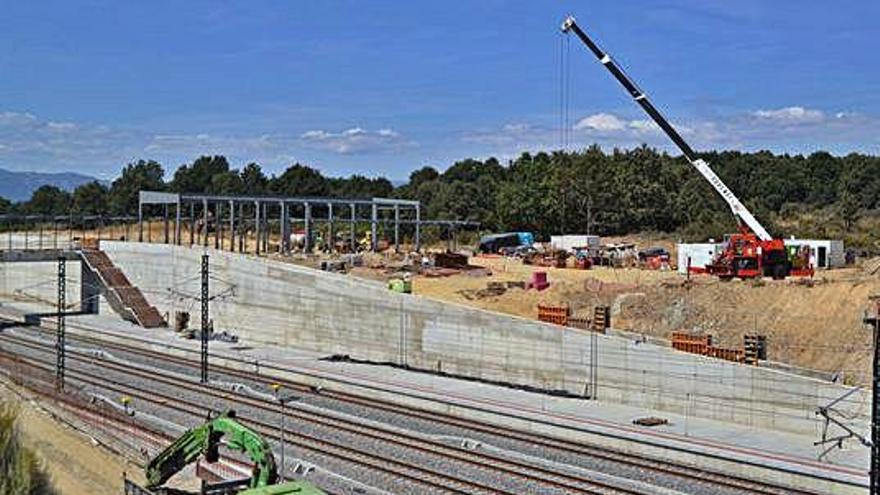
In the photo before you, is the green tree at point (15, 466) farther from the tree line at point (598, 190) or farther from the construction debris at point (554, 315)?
the tree line at point (598, 190)

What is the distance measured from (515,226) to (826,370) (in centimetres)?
5400

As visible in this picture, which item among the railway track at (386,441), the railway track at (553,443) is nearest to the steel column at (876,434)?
the railway track at (553,443)

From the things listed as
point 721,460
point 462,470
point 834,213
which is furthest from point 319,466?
point 834,213

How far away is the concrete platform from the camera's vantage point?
27.2 metres

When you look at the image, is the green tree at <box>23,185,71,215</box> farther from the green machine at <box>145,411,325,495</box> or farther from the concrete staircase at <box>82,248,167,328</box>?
the green machine at <box>145,411,325,495</box>

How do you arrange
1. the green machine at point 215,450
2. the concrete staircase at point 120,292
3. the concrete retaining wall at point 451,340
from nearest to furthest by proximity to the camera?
the green machine at point 215,450 < the concrete retaining wall at point 451,340 < the concrete staircase at point 120,292

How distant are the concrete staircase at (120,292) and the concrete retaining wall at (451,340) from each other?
60 cm

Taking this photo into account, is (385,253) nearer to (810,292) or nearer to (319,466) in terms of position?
(810,292)

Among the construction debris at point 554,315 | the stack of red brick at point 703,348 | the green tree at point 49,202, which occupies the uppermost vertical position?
the green tree at point 49,202

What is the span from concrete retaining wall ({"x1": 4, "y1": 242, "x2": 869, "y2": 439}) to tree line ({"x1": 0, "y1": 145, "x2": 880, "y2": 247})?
35949 millimetres

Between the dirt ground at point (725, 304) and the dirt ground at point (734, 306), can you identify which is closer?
the dirt ground at point (734, 306)

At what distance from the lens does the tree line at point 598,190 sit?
85.8m

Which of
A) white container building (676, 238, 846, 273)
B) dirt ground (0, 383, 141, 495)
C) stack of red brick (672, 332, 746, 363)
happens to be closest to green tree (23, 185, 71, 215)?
white container building (676, 238, 846, 273)

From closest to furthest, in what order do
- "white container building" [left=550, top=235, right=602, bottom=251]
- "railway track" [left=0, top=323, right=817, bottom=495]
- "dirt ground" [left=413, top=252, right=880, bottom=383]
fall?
"railway track" [left=0, top=323, right=817, bottom=495] → "dirt ground" [left=413, top=252, right=880, bottom=383] → "white container building" [left=550, top=235, right=602, bottom=251]
